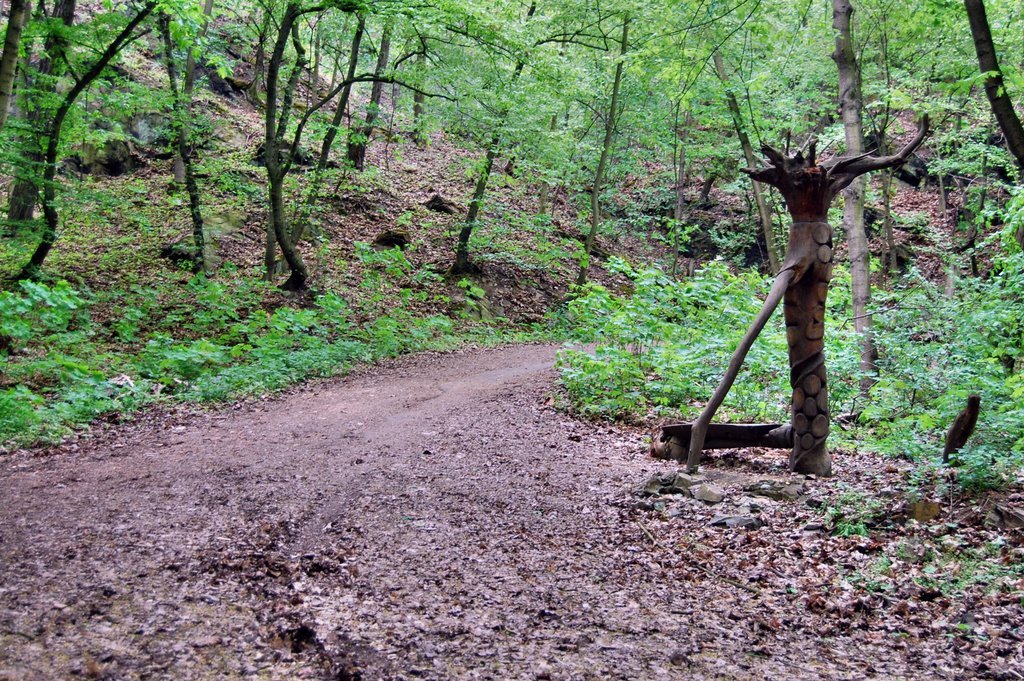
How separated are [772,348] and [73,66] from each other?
43.1 feet

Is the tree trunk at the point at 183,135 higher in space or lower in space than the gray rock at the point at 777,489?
higher

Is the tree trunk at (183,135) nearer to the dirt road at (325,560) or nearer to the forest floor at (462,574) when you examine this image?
the dirt road at (325,560)

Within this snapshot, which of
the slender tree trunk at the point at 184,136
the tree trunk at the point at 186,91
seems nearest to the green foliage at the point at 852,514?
the tree trunk at the point at 186,91

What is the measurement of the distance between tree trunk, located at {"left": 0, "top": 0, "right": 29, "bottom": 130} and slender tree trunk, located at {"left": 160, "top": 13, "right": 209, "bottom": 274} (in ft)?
22.3

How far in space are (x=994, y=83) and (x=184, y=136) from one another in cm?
1452

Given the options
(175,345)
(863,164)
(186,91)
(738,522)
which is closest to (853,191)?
(863,164)

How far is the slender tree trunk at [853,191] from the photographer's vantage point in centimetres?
740

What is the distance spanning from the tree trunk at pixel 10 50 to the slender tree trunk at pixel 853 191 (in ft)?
28.1

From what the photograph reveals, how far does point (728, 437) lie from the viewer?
601 cm

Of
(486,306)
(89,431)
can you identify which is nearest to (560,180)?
(486,306)

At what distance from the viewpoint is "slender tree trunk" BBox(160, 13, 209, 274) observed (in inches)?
525

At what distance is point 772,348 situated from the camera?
334 inches

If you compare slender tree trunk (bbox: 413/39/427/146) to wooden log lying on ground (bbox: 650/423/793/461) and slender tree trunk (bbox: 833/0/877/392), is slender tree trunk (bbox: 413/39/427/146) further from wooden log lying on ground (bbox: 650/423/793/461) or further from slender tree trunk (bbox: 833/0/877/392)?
wooden log lying on ground (bbox: 650/423/793/461)

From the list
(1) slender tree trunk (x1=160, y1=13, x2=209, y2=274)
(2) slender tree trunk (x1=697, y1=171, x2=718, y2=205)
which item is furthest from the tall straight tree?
(2) slender tree trunk (x1=697, y1=171, x2=718, y2=205)
